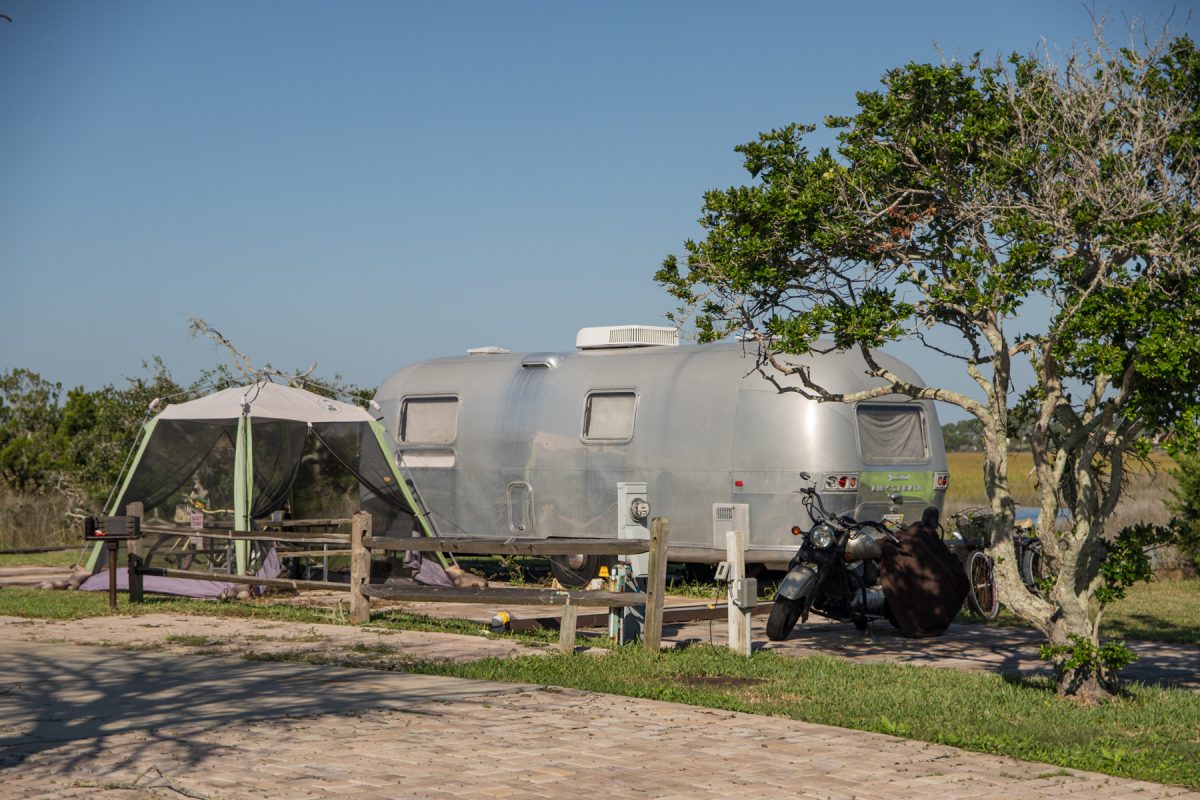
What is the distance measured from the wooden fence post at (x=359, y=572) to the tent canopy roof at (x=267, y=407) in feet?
13.7

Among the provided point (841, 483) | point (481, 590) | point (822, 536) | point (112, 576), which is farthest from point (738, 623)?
point (112, 576)

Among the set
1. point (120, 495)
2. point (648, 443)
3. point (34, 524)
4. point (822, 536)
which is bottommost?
point (34, 524)

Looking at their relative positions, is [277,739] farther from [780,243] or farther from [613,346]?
[613,346]

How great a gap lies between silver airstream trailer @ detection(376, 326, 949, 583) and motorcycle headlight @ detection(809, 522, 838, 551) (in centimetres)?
295

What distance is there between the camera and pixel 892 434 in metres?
17.3

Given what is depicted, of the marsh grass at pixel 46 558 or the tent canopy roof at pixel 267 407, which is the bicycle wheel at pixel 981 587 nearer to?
the tent canopy roof at pixel 267 407

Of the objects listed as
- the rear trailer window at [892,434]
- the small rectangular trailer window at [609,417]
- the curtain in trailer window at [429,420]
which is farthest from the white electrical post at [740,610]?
the curtain in trailer window at [429,420]

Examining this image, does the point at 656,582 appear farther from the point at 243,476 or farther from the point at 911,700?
the point at 243,476

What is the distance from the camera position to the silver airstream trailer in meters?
16.8

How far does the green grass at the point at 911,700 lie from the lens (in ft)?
25.5

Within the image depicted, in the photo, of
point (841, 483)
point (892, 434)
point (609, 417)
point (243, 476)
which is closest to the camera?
point (841, 483)

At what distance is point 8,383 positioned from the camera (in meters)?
33.1

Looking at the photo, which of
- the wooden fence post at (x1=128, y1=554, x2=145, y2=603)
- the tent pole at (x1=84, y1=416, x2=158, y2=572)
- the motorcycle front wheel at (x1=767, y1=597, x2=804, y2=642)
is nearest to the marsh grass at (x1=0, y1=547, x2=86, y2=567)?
the tent pole at (x1=84, y1=416, x2=158, y2=572)

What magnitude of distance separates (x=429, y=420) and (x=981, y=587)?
8.80 metres
